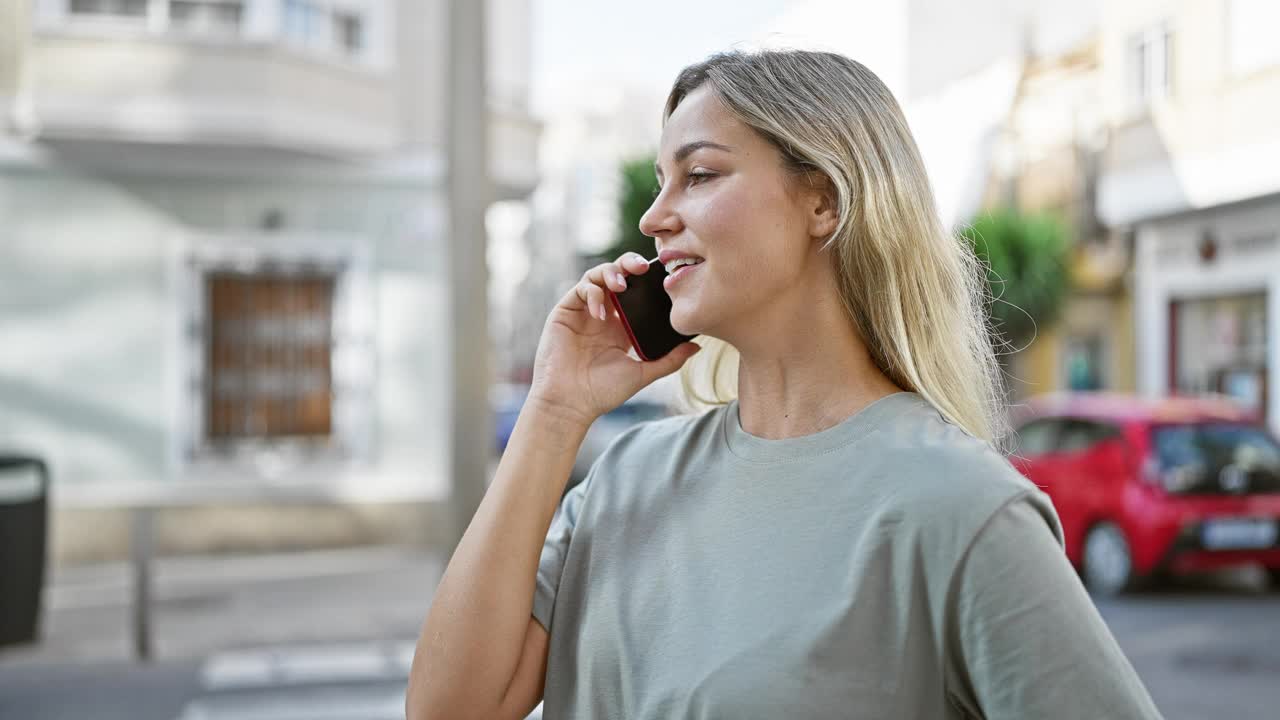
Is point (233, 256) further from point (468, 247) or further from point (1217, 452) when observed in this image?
point (1217, 452)

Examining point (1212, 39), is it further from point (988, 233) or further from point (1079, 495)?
point (1079, 495)

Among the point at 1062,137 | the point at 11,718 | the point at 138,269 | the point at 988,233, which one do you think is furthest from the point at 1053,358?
the point at 138,269

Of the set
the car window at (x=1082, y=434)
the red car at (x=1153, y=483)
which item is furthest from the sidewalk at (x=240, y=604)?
the car window at (x=1082, y=434)

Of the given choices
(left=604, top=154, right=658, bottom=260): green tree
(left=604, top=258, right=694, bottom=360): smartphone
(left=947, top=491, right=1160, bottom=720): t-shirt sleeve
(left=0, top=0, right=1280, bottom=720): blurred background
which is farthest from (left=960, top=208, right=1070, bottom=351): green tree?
(left=947, top=491, right=1160, bottom=720): t-shirt sleeve

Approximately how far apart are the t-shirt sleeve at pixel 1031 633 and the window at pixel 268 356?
879 centimetres

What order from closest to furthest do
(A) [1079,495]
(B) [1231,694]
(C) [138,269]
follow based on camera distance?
(B) [1231,694] < (A) [1079,495] < (C) [138,269]

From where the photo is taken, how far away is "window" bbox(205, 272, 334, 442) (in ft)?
29.9

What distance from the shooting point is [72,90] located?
820 cm

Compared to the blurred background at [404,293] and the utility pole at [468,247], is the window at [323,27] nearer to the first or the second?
the blurred background at [404,293]

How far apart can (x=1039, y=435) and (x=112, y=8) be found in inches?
272

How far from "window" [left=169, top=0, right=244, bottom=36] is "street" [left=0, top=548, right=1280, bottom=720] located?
3934 mm

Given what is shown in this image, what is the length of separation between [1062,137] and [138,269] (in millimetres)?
6758

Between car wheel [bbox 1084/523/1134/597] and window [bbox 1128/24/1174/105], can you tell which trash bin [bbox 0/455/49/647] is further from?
car wheel [bbox 1084/523/1134/597]

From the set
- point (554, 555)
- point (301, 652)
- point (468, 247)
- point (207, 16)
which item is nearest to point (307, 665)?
point (301, 652)
